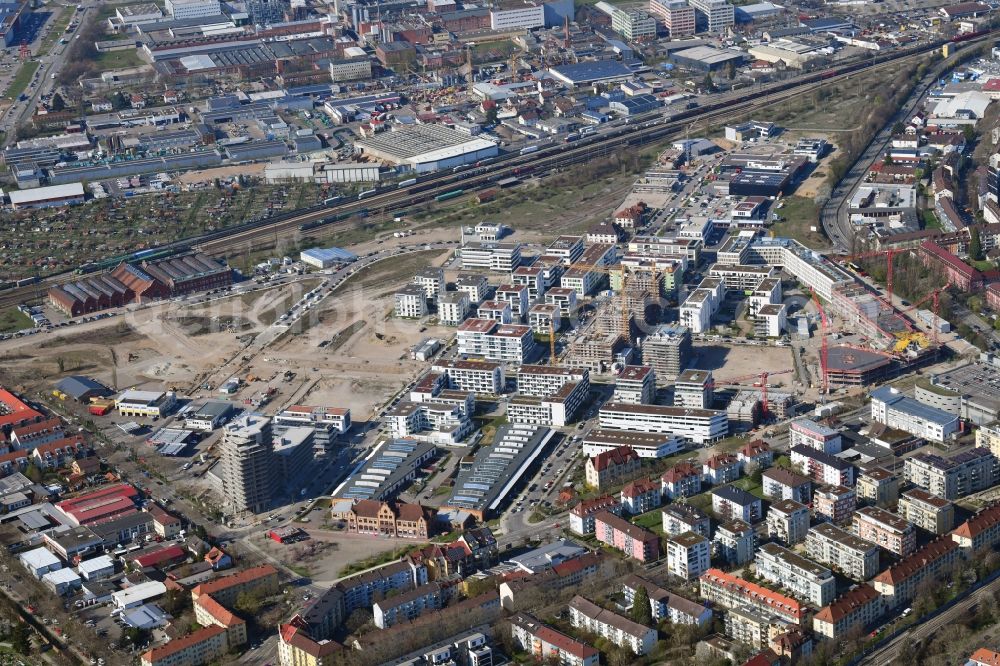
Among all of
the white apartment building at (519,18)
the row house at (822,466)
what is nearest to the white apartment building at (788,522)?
the row house at (822,466)

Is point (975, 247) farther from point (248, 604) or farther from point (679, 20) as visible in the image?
point (679, 20)

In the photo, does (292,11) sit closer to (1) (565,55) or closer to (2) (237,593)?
(1) (565,55)

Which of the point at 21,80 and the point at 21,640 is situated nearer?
the point at 21,640

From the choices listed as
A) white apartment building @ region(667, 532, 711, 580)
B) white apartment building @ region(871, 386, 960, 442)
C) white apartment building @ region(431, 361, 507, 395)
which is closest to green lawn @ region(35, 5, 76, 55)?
white apartment building @ region(431, 361, 507, 395)

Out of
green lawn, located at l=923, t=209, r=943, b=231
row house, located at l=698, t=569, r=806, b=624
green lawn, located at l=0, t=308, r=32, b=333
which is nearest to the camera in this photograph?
row house, located at l=698, t=569, r=806, b=624

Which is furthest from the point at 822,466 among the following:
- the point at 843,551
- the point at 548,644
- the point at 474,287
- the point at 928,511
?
the point at 474,287

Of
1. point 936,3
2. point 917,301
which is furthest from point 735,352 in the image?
point 936,3

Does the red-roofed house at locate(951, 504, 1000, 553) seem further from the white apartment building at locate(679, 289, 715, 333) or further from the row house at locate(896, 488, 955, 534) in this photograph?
the white apartment building at locate(679, 289, 715, 333)

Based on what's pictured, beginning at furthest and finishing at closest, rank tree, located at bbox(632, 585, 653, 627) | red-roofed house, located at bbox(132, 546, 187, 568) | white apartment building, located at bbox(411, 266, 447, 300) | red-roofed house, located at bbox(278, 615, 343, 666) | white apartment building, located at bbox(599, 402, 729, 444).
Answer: white apartment building, located at bbox(411, 266, 447, 300) < white apartment building, located at bbox(599, 402, 729, 444) < red-roofed house, located at bbox(132, 546, 187, 568) < tree, located at bbox(632, 585, 653, 627) < red-roofed house, located at bbox(278, 615, 343, 666)
